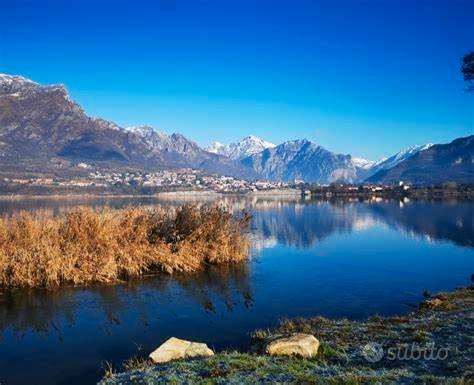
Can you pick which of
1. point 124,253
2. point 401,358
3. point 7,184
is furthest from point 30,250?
point 7,184

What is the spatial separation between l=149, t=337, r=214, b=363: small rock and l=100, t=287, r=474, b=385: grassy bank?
342mm

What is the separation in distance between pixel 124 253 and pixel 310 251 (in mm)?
17582

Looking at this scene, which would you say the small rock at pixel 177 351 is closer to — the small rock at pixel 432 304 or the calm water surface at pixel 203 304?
the calm water surface at pixel 203 304

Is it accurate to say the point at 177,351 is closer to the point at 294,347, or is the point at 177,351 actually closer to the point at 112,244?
the point at 294,347

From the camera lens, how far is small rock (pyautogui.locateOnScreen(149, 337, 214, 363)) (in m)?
12.0

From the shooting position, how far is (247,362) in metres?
10.8

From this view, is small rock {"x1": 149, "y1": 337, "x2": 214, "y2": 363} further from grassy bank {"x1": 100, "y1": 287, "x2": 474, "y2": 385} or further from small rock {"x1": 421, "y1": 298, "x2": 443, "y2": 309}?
small rock {"x1": 421, "y1": 298, "x2": 443, "y2": 309}

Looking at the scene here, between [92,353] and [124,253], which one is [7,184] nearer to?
[124,253]

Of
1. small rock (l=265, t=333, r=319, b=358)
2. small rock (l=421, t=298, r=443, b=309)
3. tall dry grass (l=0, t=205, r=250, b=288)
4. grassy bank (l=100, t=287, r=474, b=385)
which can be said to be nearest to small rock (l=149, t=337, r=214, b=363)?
grassy bank (l=100, t=287, r=474, b=385)

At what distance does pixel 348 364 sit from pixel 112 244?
15.8 meters

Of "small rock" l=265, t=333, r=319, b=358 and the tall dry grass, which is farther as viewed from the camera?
the tall dry grass

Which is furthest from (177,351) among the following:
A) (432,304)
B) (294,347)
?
(432,304)

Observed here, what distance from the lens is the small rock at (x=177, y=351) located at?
12013 mm

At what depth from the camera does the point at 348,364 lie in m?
10.7
